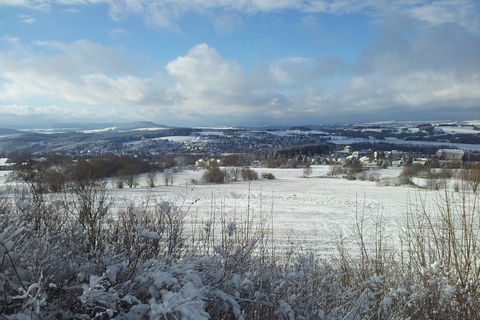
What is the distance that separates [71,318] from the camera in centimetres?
162

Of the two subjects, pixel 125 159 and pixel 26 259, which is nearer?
pixel 26 259

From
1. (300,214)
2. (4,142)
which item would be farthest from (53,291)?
(4,142)

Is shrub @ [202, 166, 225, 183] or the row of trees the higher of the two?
the row of trees

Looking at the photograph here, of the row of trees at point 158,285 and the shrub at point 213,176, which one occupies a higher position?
the row of trees at point 158,285

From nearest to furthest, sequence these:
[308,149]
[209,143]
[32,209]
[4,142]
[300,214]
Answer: [32,209] → [300,214] → [4,142] → [308,149] → [209,143]

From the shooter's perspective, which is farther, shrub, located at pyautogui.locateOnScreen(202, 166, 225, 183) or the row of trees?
shrub, located at pyautogui.locateOnScreen(202, 166, 225, 183)

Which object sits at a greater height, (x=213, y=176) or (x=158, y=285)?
(x=158, y=285)

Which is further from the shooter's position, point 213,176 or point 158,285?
point 213,176

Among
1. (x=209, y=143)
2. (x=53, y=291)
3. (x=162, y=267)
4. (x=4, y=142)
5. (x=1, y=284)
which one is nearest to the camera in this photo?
(x=1, y=284)

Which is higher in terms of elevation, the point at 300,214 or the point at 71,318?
the point at 71,318

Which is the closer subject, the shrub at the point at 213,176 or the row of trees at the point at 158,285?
the row of trees at the point at 158,285

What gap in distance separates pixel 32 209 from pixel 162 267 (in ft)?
5.90

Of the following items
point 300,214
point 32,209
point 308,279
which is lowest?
point 300,214

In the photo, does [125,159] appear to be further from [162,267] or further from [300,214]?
[162,267]
